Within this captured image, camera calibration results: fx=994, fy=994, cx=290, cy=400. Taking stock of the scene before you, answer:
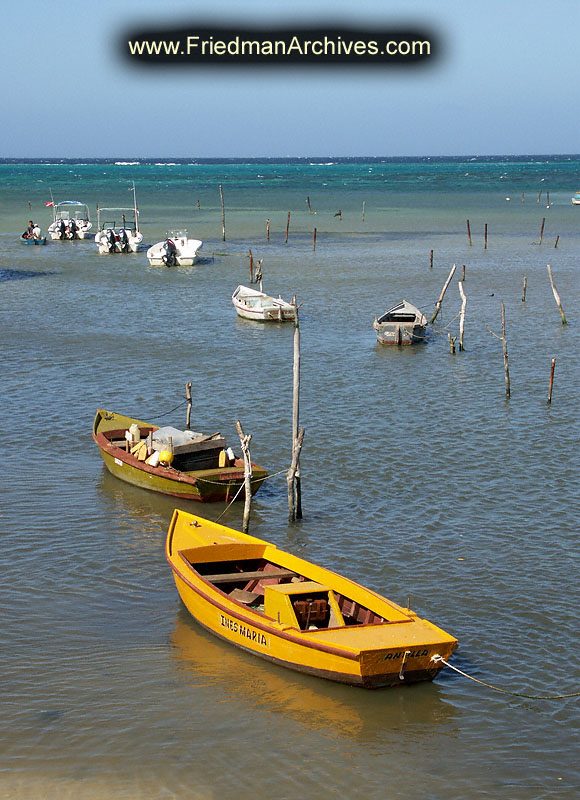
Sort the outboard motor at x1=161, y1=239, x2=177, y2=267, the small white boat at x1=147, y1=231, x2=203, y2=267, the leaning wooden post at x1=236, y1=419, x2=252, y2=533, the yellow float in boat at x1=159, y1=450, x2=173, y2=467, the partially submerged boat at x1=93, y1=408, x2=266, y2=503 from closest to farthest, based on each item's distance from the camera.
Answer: the leaning wooden post at x1=236, y1=419, x2=252, y2=533 < the partially submerged boat at x1=93, y1=408, x2=266, y2=503 < the yellow float in boat at x1=159, y1=450, x2=173, y2=467 < the outboard motor at x1=161, y1=239, x2=177, y2=267 < the small white boat at x1=147, y1=231, x2=203, y2=267

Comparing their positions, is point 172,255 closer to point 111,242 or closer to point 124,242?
point 111,242

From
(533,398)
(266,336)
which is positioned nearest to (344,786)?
(533,398)

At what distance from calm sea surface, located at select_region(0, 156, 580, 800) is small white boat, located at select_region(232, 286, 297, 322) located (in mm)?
716

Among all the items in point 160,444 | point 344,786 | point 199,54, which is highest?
point 199,54

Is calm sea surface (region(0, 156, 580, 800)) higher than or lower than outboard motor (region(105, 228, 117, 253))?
lower

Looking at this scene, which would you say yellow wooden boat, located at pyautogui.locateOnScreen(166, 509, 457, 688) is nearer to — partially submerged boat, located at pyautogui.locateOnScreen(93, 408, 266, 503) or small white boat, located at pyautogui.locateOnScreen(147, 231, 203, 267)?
partially submerged boat, located at pyautogui.locateOnScreen(93, 408, 266, 503)

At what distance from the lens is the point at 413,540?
1952 cm

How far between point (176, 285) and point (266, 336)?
13735mm

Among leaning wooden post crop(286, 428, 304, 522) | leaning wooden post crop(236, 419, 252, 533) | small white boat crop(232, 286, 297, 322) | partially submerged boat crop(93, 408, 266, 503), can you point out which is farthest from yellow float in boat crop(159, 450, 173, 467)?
small white boat crop(232, 286, 297, 322)

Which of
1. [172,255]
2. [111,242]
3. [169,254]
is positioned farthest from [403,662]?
[111,242]

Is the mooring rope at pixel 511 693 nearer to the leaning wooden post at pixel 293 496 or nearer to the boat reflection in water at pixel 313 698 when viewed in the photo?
the boat reflection in water at pixel 313 698

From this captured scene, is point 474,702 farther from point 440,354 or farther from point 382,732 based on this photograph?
point 440,354

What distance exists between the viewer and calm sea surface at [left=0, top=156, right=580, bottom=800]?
12.7 m

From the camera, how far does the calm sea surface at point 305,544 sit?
499 inches
